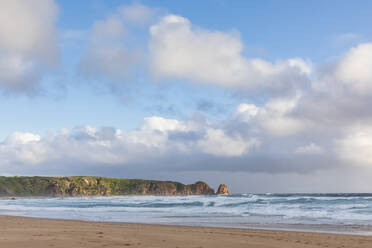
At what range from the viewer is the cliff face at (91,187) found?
12675 cm

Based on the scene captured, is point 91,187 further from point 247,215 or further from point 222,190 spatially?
point 247,215

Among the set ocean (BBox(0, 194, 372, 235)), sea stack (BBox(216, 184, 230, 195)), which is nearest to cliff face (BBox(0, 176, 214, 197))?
sea stack (BBox(216, 184, 230, 195))

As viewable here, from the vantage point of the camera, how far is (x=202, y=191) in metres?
159

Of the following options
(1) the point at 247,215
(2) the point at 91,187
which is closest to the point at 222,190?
(2) the point at 91,187

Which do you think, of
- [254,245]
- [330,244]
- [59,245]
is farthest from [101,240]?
[330,244]

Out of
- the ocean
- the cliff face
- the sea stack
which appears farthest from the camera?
the sea stack

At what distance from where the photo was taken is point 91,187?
456 feet

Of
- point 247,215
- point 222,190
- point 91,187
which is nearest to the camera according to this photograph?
point 247,215

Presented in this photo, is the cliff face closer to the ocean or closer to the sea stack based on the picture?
the sea stack

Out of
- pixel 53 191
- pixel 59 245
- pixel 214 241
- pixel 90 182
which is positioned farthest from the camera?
pixel 90 182

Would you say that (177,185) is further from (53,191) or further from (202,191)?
(53,191)

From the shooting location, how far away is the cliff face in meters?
127

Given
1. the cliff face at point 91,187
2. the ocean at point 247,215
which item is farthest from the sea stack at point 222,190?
the ocean at point 247,215

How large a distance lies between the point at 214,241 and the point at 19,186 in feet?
438
